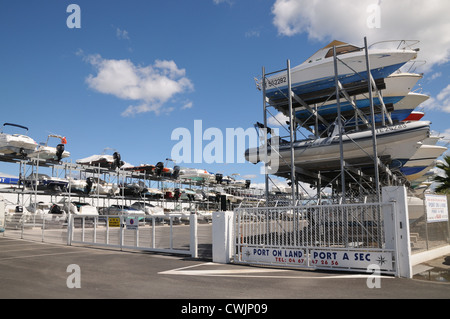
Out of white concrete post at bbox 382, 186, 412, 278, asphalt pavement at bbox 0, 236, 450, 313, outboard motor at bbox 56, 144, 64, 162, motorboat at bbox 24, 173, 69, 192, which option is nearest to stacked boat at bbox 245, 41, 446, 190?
white concrete post at bbox 382, 186, 412, 278

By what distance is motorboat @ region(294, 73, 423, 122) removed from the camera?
17453mm

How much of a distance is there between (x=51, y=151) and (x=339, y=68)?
959 inches

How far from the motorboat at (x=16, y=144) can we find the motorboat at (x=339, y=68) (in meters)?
20.5

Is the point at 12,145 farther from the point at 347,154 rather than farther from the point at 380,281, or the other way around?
the point at 380,281

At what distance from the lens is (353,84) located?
15.2 meters

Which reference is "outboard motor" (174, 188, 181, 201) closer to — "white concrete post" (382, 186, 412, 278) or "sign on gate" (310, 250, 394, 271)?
"sign on gate" (310, 250, 394, 271)

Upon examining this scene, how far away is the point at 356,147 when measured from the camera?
13609 millimetres

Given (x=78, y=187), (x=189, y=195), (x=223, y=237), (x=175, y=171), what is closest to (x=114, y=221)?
(x=223, y=237)

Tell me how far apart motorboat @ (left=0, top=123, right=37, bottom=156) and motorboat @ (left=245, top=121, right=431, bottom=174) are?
20095mm

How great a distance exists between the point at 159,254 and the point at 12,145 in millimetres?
20913

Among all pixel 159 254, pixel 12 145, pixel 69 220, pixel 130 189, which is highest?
pixel 12 145
